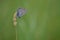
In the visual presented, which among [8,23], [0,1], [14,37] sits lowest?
[14,37]

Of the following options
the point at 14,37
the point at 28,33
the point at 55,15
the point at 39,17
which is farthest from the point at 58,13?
the point at 14,37

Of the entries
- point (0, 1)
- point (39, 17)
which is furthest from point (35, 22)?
point (0, 1)

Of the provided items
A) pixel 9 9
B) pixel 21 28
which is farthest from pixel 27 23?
pixel 9 9

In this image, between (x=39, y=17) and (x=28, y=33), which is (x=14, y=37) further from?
(x=39, y=17)

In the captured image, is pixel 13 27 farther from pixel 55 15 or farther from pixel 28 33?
pixel 55 15

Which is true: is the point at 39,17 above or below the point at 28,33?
above

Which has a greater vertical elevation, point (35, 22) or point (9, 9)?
point (9, 9)
